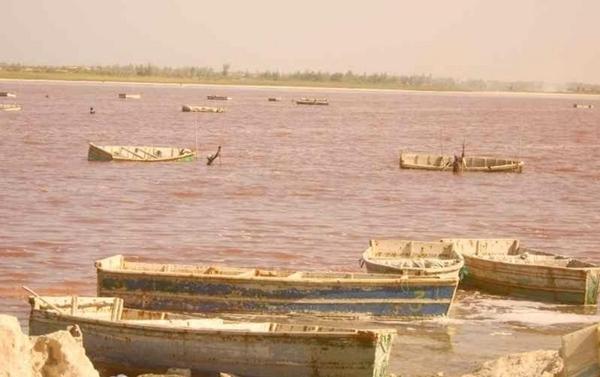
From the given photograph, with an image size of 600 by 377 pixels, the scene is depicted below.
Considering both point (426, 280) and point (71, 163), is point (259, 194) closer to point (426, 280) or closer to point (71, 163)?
point (71, 163)

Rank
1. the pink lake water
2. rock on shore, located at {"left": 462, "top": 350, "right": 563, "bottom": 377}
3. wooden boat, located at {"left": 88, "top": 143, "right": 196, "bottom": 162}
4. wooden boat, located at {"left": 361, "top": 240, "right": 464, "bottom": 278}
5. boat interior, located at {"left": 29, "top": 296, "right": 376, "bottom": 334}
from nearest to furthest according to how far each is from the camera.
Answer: rock on shore, located at {"left": 462, "top": 350, "right": 563, "bottom": 377}
boat interior, located at {"left": 29, "top": 296, "right": 376, "bottom": 334}
wooden boat, located at {"left": 361, "top": 240, "right": 464, "bottom": 278}
the pink lake water
wooden boat, located at {"left": 88, "top": 143, "right": 196, "bottom": 162}

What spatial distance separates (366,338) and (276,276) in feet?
20.0

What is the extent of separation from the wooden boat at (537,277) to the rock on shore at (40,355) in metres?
14.7

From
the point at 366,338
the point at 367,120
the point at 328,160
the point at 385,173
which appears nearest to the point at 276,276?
the point at 366,338

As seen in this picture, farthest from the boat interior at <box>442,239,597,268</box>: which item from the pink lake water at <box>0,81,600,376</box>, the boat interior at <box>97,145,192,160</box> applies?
the boat interior at <box>97,145,192,160</box>

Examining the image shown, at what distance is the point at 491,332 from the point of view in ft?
71.6

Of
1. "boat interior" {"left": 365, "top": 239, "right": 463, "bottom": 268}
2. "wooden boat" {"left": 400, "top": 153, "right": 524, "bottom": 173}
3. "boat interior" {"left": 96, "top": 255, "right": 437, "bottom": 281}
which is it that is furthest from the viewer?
"wooden boat" {"left": 400, "top": 153, "right": 524, "bottom": 173}

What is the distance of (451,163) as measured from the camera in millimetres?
56938

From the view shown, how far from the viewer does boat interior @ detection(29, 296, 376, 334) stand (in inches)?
674

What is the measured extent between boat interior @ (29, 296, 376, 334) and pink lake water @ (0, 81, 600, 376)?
249 cm

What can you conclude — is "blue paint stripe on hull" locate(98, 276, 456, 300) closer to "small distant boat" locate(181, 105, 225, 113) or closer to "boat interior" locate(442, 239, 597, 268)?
"boat interior" locate(442, 239, 597, 268)

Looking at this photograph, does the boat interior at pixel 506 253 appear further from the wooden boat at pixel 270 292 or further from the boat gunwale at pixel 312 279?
the wooden boat at pixel 270 292

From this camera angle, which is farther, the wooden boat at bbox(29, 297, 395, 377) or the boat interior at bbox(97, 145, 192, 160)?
the boat interior at bbox(97, 145, 192, 160)

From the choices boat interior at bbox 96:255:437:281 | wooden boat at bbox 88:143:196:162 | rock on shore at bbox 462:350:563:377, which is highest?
rock on shore at bbox 462:350:563:377
